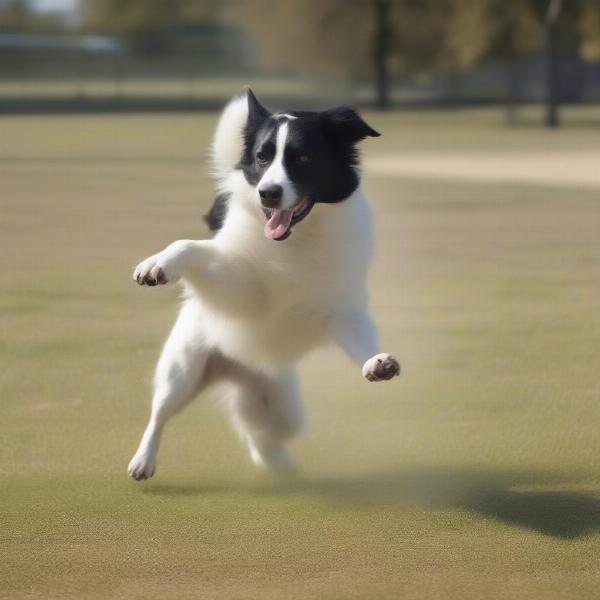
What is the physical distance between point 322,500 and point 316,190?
3.70 feet

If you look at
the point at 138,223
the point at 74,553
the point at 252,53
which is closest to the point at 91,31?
the point at 252,53

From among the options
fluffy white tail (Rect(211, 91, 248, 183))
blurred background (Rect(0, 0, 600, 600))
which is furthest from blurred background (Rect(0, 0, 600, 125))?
fluffy white tail (Rect(211, 91, 248, 183))

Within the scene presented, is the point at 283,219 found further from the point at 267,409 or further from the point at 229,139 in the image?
the point at 267,409

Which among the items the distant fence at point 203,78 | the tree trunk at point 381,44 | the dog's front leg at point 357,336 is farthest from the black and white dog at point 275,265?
the tree trunk at point 381,44

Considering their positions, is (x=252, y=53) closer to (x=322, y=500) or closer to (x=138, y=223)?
(x=138, y=223)

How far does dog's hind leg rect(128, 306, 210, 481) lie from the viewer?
5.11m

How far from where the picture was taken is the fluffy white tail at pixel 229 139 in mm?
5312

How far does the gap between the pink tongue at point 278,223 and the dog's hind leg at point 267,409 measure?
66 centimetres

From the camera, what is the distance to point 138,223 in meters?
13.6

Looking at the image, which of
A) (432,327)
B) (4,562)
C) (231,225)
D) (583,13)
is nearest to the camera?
(4,562)

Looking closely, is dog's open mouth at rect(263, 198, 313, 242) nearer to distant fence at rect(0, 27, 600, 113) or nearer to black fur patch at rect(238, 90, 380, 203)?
black fur patch at rect(238, 90, 380, 203)

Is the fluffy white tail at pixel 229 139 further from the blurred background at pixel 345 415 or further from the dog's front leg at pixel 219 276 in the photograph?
the blurred background at pixel 345 415

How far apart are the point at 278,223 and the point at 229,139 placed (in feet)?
1.84

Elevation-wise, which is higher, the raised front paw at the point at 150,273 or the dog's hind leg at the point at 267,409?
the raised front paw at the point at 150,273
